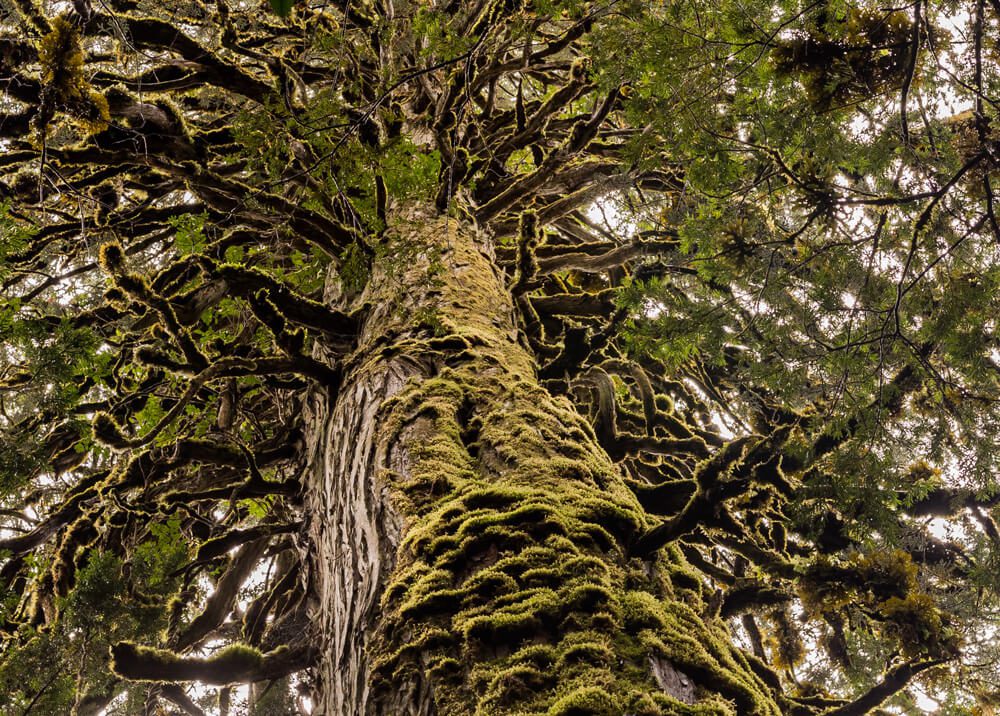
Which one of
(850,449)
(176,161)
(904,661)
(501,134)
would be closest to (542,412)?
(850,449)

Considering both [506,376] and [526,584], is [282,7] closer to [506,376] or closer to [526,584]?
[526,584]

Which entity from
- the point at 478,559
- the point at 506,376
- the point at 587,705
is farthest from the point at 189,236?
the point at 587,705

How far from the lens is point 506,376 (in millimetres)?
2705

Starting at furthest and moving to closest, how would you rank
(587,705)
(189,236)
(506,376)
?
(189,236), (506,376), (587,705)

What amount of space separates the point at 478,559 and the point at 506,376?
1.09 metres

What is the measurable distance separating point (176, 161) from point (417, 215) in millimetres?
1340

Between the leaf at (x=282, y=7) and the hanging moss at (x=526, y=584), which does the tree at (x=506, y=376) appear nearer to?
the hanging moss at (x=526, y=584)

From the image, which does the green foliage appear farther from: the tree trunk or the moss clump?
the moss clump

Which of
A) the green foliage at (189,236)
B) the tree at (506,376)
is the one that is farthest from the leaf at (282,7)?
the green foliage at (189,236)

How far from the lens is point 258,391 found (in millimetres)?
4531

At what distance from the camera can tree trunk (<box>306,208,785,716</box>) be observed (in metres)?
1.41

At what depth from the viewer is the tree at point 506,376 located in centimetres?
177

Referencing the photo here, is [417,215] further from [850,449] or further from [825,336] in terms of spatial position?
[850,449]

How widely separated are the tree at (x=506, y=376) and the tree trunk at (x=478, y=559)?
0.01 meters
